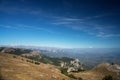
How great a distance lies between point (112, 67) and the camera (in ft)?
328

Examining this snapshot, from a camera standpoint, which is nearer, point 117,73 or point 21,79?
point 21,79

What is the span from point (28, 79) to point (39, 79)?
13.3 feet

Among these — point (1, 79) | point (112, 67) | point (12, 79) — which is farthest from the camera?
point (112, 67)

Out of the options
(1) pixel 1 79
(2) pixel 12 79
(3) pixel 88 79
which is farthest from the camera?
(3) pixel 88 79

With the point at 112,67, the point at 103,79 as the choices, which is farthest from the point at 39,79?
the point at 112,67

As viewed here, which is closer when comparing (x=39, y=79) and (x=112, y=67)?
(x=39, y=79)

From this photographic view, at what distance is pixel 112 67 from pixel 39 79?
238 feet

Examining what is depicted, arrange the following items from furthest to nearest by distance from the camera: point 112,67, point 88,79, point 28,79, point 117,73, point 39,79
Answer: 1. point 112,67
2. point 117,73
3. point 88,79
4. point 39,79
5. point 28,79

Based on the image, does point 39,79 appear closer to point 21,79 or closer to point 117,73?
point 21,79

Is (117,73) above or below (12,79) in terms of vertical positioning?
below

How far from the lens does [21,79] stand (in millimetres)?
37312

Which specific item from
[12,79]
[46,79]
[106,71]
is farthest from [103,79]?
[12,79]

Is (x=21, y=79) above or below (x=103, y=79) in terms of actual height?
above

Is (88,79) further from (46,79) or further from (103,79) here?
(46,79)
